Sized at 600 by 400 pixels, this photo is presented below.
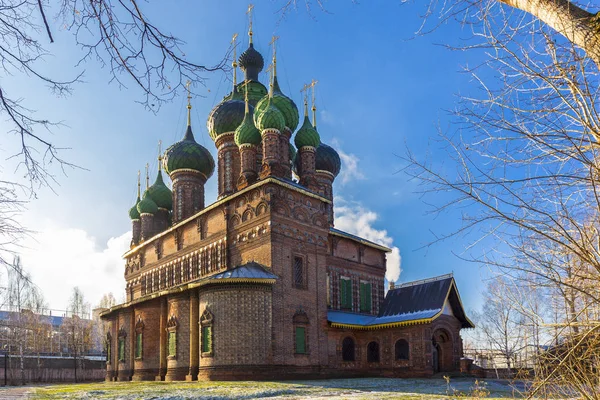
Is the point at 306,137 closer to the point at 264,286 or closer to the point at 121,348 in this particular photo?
the point at 264,286

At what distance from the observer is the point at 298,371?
1925 cm

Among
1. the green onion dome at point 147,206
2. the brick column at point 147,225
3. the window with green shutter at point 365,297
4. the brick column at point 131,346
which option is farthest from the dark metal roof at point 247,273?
the green onion dome at point 147,206

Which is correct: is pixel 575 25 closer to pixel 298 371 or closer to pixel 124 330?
pixel 298 371

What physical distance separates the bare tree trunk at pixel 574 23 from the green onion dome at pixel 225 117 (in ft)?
73.5

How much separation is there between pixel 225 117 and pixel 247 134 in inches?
126

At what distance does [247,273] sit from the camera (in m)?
18.9

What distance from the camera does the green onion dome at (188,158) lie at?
1045 inches

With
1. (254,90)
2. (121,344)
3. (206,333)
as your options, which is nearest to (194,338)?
(206,333)

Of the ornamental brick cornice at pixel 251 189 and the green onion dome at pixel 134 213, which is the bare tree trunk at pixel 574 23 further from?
the green onion dome at pixel 134 213

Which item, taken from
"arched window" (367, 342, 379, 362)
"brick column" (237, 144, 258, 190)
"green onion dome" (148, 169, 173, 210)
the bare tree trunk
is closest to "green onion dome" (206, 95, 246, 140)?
"brick column" (237, 144, 258, 190)

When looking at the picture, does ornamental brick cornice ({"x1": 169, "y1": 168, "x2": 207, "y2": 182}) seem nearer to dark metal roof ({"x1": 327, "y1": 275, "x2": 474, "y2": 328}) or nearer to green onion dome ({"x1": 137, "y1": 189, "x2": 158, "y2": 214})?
green onion dome ({"x1": 137, "y1": 189, "x2": 158, "y2": 214})

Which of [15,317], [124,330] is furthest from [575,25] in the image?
[15,317]

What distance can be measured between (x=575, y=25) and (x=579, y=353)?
2.55 m

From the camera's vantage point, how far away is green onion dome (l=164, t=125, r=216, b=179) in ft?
87.0
